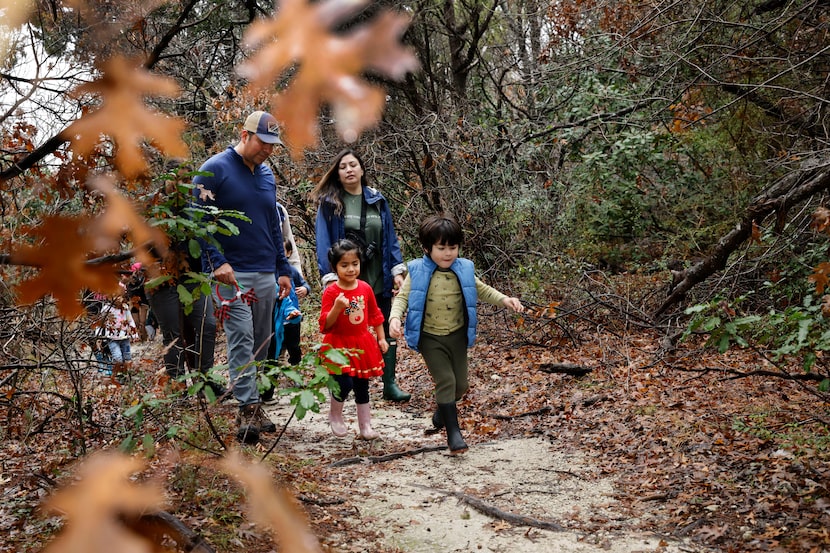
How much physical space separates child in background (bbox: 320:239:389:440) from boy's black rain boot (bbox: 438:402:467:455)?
1.78ft

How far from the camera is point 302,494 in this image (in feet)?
12.5

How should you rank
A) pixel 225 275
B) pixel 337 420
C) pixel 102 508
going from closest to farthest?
pixel 102 508 < pixel 225 275 < pixel 337 420

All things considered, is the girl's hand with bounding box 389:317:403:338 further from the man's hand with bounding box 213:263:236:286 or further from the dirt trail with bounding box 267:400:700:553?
the man's hand with bounding box 213:263:236:286

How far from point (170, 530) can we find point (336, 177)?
489 cm

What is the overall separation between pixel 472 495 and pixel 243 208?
7.63 feet

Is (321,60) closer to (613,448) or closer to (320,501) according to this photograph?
(320,501)

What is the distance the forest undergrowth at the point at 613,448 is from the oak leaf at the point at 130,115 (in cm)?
90

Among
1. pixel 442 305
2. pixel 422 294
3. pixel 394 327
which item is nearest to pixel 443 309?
pixel 442 305

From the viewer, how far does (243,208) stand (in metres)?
4.70

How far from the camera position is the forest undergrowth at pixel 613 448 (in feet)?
10.4

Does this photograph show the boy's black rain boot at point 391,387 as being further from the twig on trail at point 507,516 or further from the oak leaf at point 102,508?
the oak leaf at point 102,508

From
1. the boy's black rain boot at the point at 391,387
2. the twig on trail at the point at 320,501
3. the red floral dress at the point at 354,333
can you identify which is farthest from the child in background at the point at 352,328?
the boy's black rain boot at the point at 391,387

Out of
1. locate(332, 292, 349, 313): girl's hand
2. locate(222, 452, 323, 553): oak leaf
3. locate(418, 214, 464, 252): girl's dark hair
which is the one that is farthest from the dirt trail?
locate(222, 452, 323, 553): oak leaf

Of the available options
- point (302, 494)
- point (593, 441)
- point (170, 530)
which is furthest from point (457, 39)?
point (170, 530)
